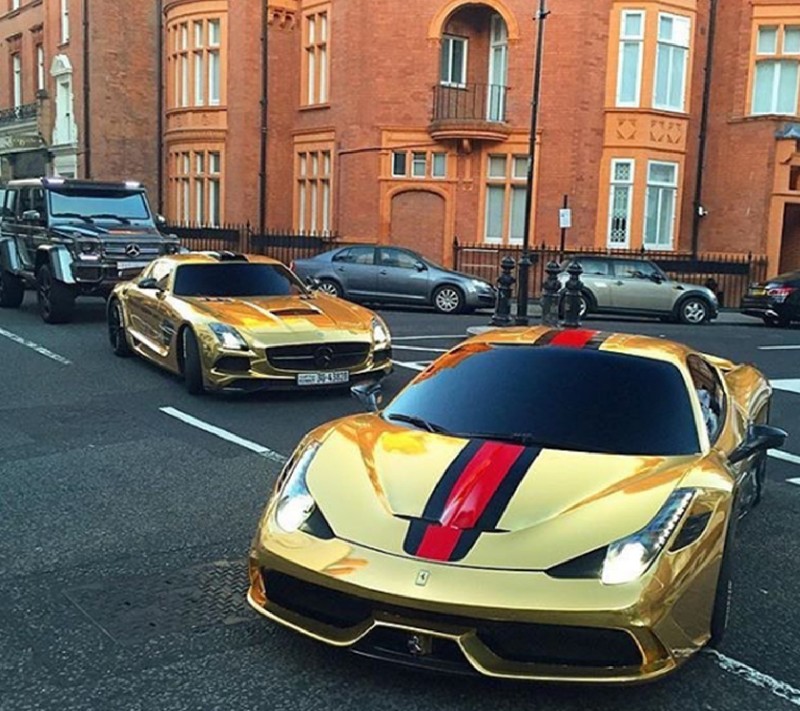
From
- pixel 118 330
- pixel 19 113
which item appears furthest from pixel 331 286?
pixel 19 113

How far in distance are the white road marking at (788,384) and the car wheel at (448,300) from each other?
29.8 feet

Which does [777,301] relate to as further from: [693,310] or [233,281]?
[233,281]

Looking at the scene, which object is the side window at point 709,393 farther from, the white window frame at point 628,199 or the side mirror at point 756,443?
the white window frame at point 628,199

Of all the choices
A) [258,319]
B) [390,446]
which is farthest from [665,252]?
[390,446]

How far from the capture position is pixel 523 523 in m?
3.60

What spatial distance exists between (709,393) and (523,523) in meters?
1.92

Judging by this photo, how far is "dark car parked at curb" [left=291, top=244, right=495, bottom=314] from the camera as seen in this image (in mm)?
20172

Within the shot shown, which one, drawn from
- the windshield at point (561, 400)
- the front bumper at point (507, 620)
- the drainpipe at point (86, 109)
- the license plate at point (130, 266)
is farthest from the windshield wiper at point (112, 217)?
the drainpipe at point (86, 109)

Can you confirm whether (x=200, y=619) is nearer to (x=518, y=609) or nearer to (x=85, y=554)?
(x=85, y=554)

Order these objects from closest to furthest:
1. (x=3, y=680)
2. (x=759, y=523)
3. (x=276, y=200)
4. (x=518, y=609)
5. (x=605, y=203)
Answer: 1. (x=518, y=609)
2. (x=3, y=680)
3. (x=759, y=523)
4. (x=605, y=203)
5. (x=276, y=200)

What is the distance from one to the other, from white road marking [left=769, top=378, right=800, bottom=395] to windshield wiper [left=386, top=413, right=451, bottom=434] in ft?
25.5

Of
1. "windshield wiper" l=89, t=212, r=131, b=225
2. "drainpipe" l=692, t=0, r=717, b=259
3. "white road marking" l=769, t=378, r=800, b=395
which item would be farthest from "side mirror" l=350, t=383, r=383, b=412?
"drainpipe" l=692, t=0, r=717, b=259

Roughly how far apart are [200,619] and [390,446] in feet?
3.85

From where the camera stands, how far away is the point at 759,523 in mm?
5957
